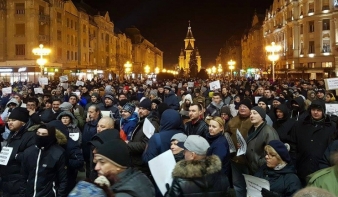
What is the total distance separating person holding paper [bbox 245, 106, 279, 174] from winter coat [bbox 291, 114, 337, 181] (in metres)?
0.64

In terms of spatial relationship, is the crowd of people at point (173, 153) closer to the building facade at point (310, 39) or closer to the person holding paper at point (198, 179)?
the person holding paper at point (198, 179)

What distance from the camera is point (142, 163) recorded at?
645 cm

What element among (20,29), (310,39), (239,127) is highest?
(310,39)

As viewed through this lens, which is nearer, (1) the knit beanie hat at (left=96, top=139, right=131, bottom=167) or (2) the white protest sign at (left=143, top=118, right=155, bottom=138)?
(1) the knit beanie hat at (left=96, top=139, right=131, bottom=167)

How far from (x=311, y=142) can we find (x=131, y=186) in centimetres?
453

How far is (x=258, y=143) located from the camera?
22.0ft

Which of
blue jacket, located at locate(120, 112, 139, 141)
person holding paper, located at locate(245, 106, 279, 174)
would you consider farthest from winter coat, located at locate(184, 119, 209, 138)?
blue jacket, located at locate(120, 112, 139, 141)

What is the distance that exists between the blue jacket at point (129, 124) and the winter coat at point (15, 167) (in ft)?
6.50

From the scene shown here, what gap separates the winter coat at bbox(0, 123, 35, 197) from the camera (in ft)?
20.1

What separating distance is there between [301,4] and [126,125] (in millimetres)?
67551

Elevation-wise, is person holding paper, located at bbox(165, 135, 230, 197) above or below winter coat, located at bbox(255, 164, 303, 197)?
above

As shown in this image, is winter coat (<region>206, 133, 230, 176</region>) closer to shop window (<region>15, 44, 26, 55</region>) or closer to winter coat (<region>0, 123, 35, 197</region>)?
winter coat (<region>0, 123, 35, 197</region>)

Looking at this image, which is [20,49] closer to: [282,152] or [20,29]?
[20,29]

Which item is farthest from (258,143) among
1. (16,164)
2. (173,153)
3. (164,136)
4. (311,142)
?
(16,164)
